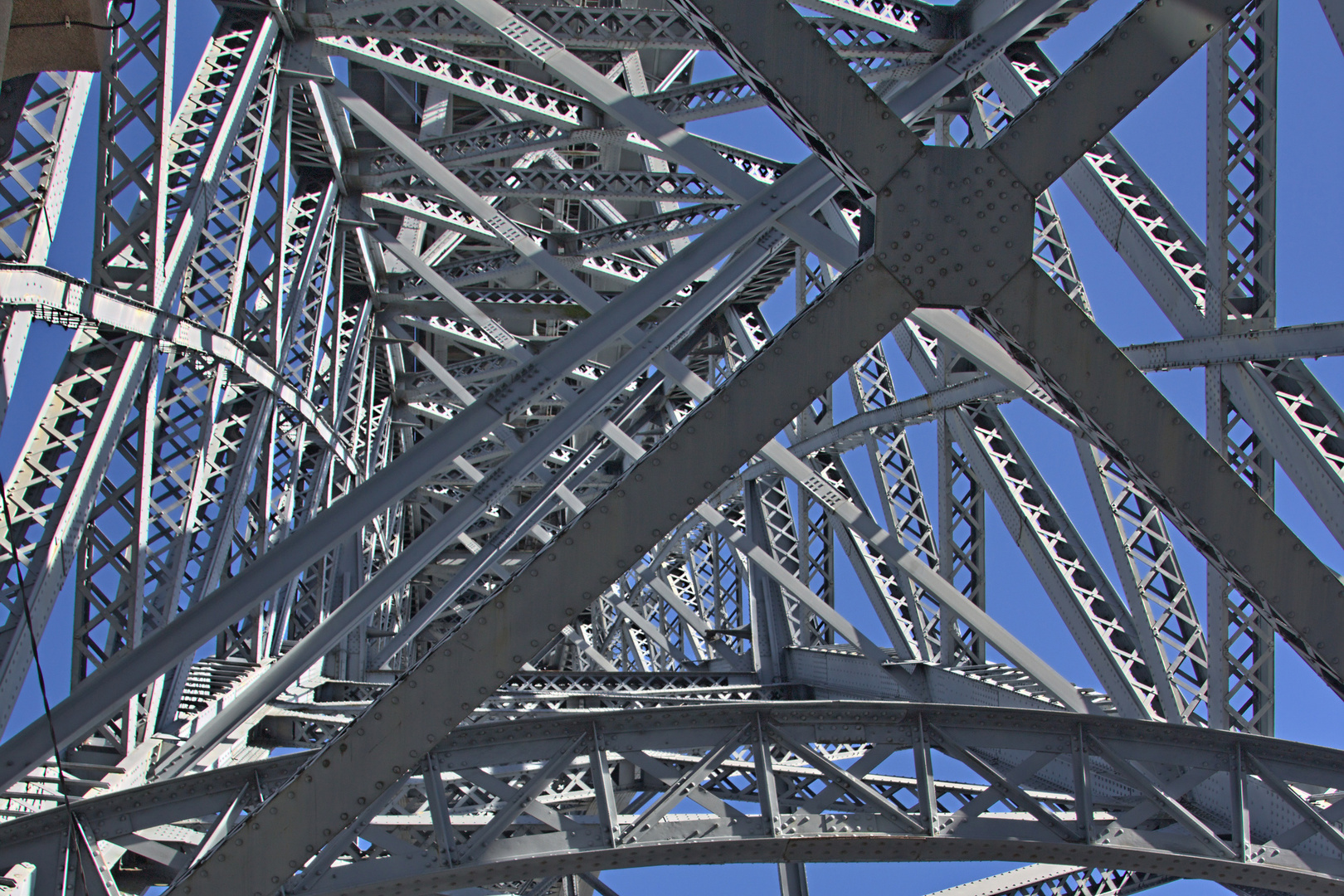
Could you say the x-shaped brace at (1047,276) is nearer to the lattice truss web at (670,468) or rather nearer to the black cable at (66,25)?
the lattice truss web at (670,468)

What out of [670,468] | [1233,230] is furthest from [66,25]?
[1233,230]

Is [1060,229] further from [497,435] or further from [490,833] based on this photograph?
[497,435]

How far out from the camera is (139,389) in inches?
394

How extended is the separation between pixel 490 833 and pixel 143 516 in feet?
12.9

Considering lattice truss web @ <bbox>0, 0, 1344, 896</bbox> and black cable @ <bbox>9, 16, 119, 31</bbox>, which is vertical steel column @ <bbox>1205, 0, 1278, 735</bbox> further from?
black cable @ <bbox>9, 16, 119, 31</bbox>

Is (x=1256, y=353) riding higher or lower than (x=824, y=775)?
higher

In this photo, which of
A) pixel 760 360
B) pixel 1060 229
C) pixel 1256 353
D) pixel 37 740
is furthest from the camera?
pixel 1060 229

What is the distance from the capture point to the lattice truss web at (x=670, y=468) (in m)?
5.86

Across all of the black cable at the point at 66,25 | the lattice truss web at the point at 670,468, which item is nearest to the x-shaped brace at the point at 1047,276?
the lattice truss web at the point at 670,468

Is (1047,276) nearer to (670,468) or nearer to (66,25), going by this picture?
(670,468)

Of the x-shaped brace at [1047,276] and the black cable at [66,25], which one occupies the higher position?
the black cable at [66,25]

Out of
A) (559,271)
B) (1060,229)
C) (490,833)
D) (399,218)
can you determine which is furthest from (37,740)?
(399,218)

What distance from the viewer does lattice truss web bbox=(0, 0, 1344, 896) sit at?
5.86 metres

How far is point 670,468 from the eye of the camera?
5.68 metres
